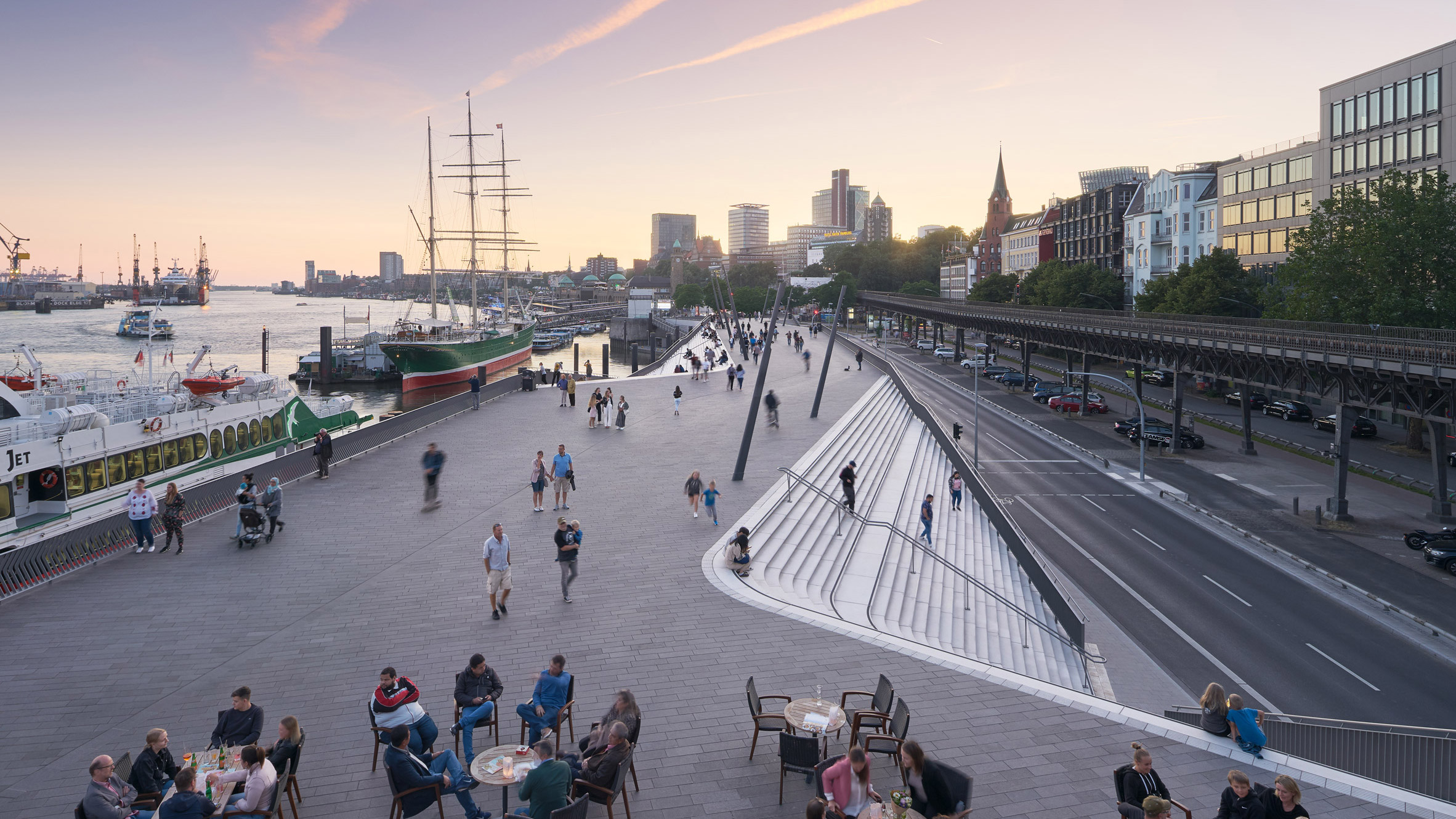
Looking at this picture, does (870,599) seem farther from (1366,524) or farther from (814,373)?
(814,373)

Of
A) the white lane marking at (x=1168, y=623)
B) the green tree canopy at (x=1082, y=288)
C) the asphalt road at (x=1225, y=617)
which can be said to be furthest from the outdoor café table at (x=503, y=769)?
the green tree canopy at (x=1082, y=288)

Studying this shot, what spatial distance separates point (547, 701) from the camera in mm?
9203

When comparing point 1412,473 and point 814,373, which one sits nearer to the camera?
point 1412,473

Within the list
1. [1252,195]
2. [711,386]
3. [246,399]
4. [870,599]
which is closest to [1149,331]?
[711,386]

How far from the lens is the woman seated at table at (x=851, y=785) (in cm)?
741

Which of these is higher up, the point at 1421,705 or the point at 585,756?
the point at 585,756

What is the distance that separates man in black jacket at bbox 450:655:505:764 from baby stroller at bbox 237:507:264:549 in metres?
9.68

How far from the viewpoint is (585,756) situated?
816 centimetres

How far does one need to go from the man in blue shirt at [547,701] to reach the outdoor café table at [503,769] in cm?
72

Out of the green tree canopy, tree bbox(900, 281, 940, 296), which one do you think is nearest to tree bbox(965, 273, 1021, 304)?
the green tree canopy

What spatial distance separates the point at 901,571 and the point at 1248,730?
393 inches

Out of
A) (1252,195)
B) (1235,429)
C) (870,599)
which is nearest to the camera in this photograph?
(870,599)

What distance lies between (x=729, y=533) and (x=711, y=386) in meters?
28.8

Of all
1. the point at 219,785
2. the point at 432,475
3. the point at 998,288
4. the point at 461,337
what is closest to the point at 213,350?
the point at 461,337
